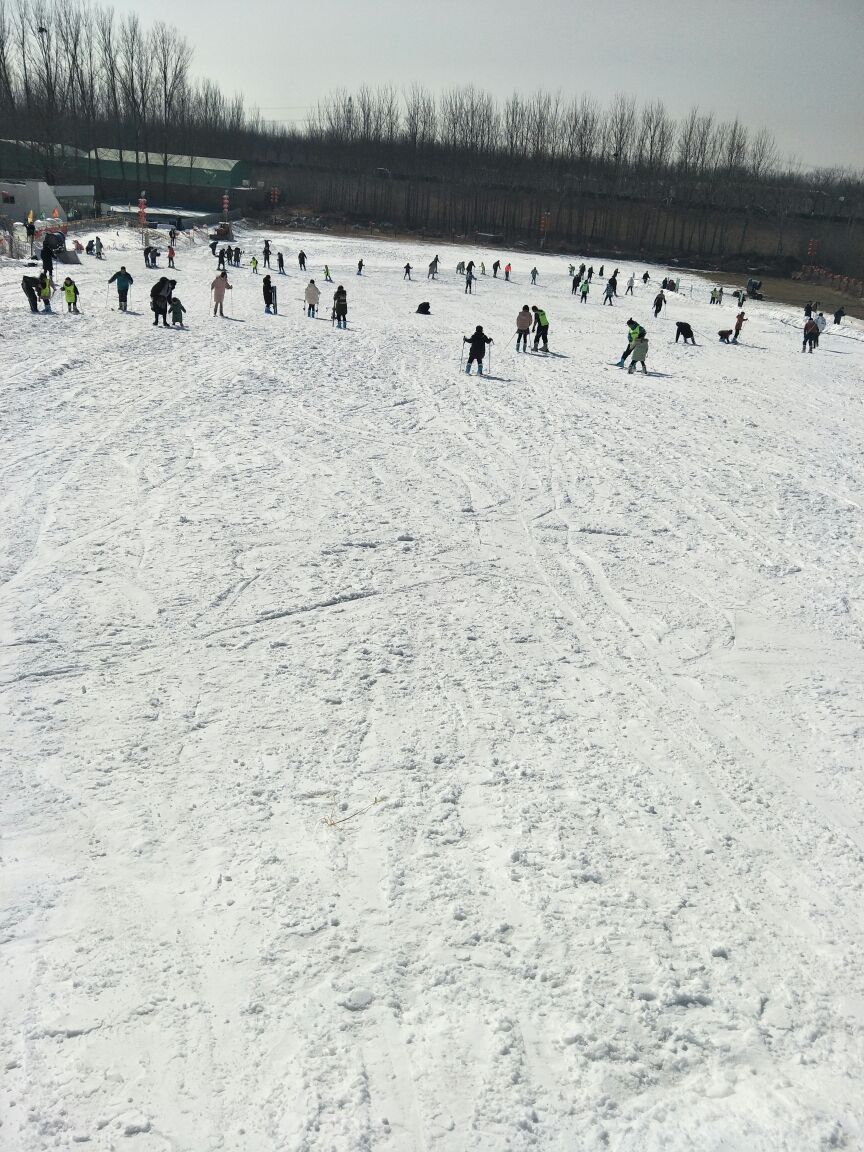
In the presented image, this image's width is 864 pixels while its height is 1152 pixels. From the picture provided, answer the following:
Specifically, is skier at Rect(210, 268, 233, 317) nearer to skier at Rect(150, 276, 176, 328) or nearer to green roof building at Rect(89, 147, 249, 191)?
skier at Rect(150, 276, 176, 328)

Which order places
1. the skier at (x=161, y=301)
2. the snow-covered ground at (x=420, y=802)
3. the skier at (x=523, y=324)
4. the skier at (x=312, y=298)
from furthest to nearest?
the skier at (x=312, y=298)
the skier at (x=523, y=324)
the skier at (x=161, y=301)
the snow-covered ground at (x=420, y=802)

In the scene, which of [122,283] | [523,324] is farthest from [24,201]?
[523,324]

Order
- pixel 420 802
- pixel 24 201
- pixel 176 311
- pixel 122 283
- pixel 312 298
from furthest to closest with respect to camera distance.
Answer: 1. pixel 24 201
2. pixel 312 298
3. pixel 122 283
4. pixel 176 311
5. pixel 420 802

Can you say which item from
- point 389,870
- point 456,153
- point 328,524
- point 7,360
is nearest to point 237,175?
point 456,153

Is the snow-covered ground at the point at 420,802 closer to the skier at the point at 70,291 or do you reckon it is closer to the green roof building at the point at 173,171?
the skier at the point at 70,291

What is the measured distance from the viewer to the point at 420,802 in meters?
4.66

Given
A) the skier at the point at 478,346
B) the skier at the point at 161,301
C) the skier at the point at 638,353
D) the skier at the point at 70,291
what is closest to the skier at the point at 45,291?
the skier at the point at 70,291

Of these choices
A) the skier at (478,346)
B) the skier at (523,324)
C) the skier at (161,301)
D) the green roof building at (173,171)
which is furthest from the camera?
the green roof building at (173,171)

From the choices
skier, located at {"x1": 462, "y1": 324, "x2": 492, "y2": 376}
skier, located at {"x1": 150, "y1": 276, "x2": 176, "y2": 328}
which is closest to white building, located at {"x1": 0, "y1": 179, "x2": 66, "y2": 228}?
skier, located at {"x1": 150, "y1": 276, "x2": 176, "y2": 328}

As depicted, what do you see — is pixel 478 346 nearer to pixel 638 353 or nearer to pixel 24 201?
pixel 638 353

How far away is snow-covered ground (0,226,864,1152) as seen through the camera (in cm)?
314

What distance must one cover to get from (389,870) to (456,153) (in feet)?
328

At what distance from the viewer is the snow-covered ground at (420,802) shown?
314 cm

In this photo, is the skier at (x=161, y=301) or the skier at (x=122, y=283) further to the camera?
the skier at (x=122, y=283)
